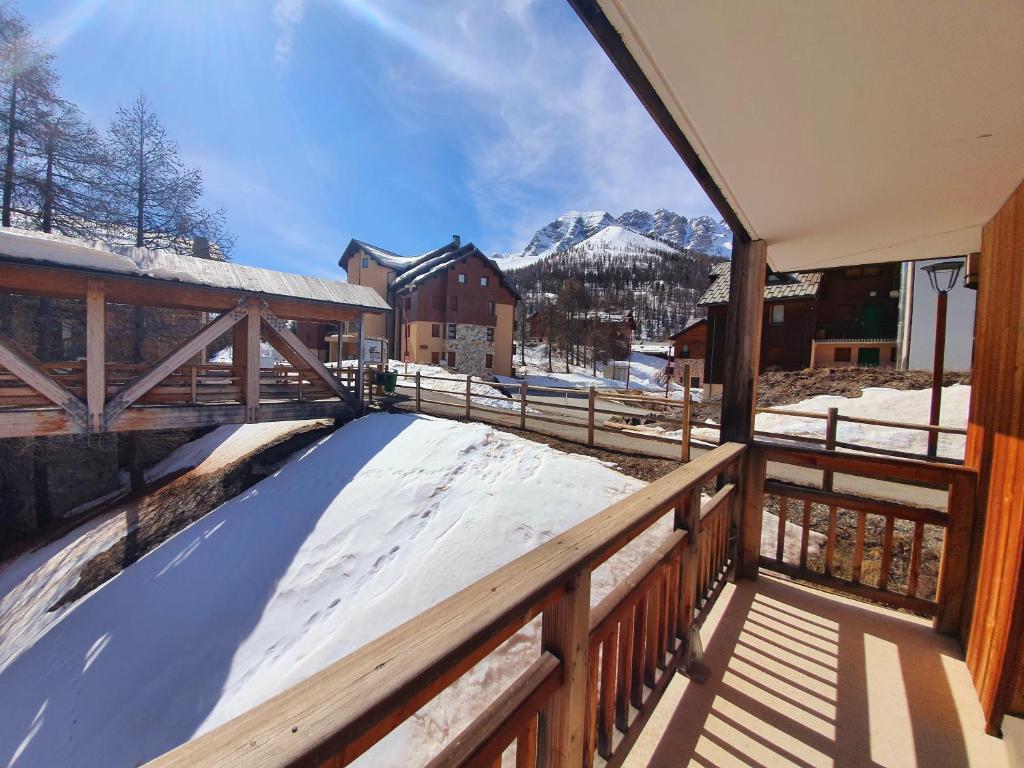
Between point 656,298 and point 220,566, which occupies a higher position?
point 656,298

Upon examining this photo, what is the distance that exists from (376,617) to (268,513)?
334 cm

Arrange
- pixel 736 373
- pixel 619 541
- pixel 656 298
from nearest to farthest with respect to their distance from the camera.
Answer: pixel 619 541, pixel 736 373, pixel 656 298

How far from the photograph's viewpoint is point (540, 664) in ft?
3.85

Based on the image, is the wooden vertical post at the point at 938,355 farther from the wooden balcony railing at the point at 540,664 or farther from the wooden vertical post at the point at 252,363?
the wooden vertical post at the point at 252,363

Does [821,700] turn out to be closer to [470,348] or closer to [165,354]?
[165,354]

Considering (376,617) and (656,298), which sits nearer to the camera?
(376,617)

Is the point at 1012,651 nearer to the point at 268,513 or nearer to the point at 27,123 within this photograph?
the point at 268,513

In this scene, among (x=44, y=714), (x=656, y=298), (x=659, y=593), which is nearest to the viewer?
(x=659, y=593)

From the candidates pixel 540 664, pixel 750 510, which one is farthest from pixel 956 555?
pixel 540 664

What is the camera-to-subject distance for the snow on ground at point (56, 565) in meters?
5.81

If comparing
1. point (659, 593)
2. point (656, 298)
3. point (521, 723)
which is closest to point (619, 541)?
point (521, 723)

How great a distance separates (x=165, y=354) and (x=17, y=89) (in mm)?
6756

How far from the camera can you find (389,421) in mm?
8672

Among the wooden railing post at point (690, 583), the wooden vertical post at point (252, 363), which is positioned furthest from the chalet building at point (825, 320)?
the wooden railing post at point (690, 583)
